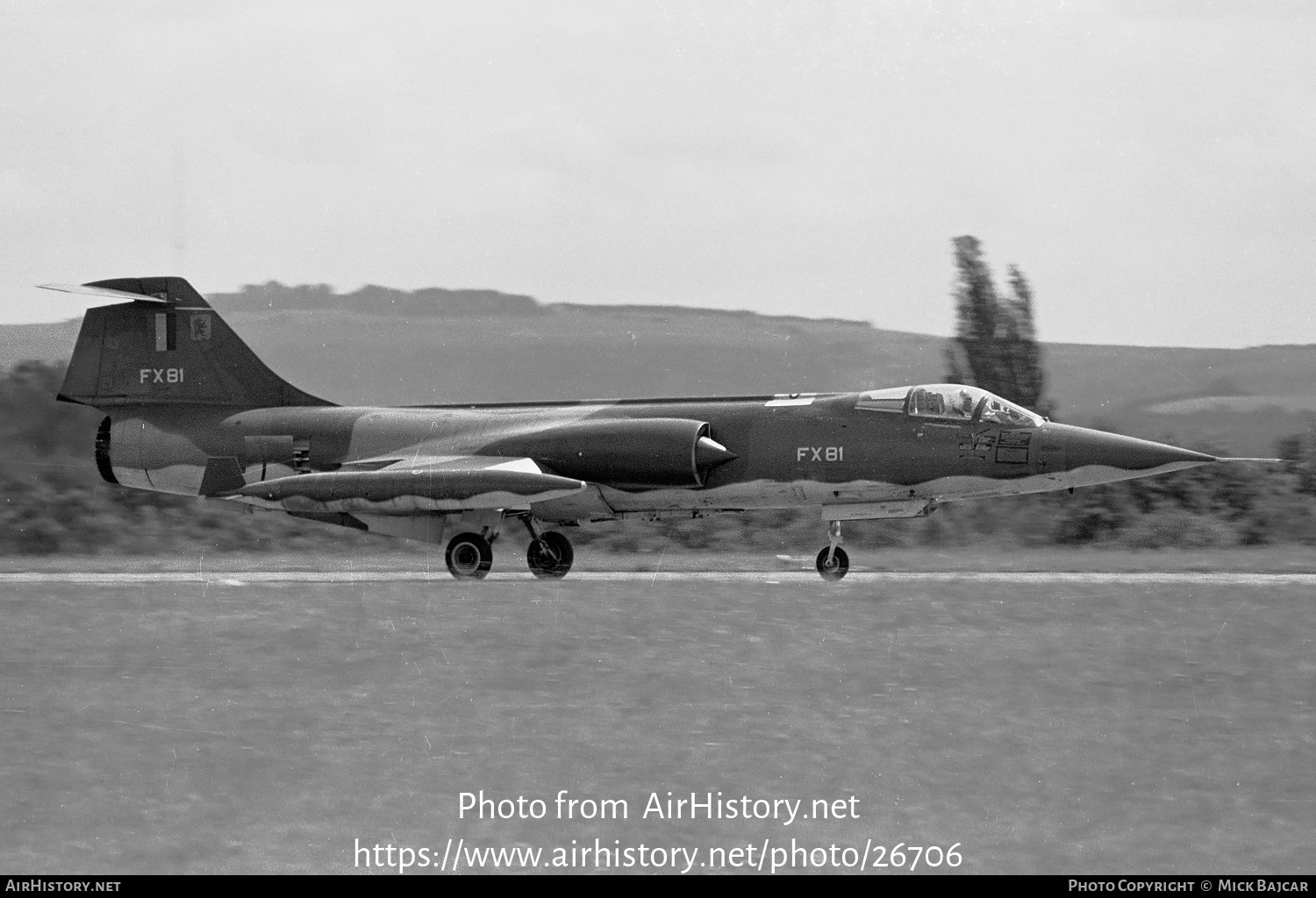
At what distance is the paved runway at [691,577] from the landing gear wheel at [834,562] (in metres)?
0.17

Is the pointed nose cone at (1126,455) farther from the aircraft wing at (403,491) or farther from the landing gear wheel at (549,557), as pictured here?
the landing gear wheel at (549,557)

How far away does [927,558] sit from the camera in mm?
21562

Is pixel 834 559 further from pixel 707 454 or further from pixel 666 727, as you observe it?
pixel 666 727

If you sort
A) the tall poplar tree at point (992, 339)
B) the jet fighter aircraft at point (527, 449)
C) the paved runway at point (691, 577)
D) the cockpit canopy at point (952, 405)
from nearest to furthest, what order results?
the paved runway at point (691, 577), the jet fighter aircraft at point (527, 449), the cockpit canopy at point (952, 405), the tall poplar tree at point (992, 339)

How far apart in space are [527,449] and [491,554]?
63.4 inches

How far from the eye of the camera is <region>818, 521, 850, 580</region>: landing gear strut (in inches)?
742

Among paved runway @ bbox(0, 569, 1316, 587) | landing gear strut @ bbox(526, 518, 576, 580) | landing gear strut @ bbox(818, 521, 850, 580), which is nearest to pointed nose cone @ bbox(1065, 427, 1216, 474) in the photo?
paved runway @ bbox(0, 569, 1316, 587)

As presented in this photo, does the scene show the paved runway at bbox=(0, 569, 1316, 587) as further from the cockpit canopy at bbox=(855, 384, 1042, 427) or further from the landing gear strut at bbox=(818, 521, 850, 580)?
the cockpit canopy at bbox=(855, 384, 1042, 427)

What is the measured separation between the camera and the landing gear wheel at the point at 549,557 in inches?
799

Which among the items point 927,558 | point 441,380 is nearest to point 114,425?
point 441,380

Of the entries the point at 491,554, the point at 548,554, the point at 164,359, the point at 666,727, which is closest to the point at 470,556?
the point at 491,554

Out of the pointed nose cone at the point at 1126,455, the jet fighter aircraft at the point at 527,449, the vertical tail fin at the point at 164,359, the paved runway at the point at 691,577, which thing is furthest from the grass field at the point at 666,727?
the vertical tail fin at the point at 164,359

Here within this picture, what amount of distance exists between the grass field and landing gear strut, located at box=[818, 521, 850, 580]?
478cm

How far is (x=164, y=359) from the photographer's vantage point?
880 inches
